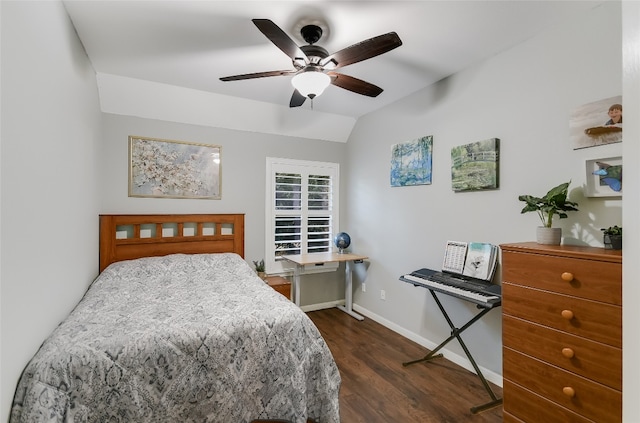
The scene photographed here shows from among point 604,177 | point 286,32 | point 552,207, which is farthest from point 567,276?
point 286,32

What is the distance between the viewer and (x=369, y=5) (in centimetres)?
180

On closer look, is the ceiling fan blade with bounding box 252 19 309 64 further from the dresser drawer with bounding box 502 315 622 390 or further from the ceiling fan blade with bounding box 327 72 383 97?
the dresser drawer with bounding box 502 315 622 390

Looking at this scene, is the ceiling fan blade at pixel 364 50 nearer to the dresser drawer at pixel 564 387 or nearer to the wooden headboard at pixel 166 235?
the dresser drawer at pixel 564 387

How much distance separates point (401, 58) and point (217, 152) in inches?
85.7

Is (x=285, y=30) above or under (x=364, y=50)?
above

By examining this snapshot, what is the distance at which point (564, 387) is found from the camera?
1.56 m

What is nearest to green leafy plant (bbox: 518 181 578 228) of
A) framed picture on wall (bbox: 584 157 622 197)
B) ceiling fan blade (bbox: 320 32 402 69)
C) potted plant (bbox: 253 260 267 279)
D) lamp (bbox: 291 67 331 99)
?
framed picture on wall (bbox: 584 157 622 197)

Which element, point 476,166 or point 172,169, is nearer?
point 476,166

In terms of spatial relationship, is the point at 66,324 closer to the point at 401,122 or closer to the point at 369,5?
the point at 369,5

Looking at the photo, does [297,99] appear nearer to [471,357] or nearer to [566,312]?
[566,312]

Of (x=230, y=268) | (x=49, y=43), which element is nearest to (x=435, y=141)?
(x=230, y=268)

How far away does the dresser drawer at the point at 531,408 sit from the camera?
1.56 meters

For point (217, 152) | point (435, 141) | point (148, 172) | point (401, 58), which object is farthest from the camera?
point (217, 152)

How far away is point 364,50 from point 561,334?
186cm
